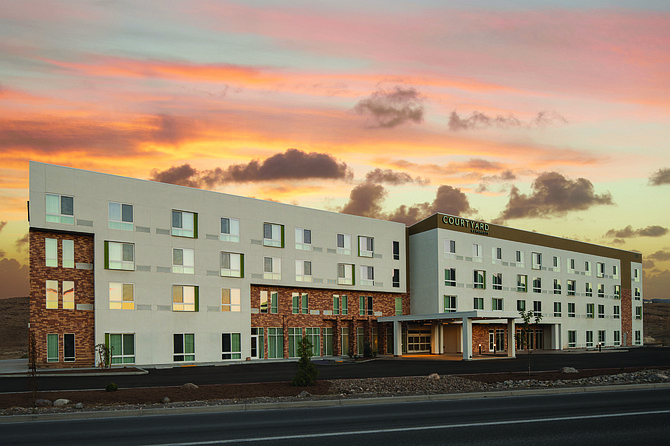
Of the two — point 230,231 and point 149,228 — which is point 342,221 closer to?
point 230,231

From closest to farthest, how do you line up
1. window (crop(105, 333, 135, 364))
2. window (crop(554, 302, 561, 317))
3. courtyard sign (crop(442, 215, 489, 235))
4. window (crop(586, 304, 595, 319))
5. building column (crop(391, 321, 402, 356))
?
window (crop(105, 333, 135, 364)) < building column (crop(391, 321, 402, 356)) < courtyard sign (crop(442, 215, 489, 235)) < window (crop(554, 302, 561, 317)) < window (crop(586, 304, 595, 319))

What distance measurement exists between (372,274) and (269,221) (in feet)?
39.0

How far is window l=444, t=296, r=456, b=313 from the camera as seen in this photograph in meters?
58.0

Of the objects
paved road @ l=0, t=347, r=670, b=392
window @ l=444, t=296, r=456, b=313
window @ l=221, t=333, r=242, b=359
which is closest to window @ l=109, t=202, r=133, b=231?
paved road @ l=0, t=347, r=670, b=392

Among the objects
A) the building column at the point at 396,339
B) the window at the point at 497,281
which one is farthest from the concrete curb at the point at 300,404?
the window at the point at 497,281

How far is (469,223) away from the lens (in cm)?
6153

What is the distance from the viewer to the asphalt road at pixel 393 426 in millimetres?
11125

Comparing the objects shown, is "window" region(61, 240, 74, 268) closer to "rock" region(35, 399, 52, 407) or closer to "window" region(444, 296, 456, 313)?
"rock" region(35, 399, 52, 407)

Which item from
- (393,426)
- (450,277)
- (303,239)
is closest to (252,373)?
(303,239)

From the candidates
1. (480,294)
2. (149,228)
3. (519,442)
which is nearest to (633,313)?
(480,294)

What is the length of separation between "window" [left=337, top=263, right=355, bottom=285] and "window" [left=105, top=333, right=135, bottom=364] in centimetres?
1856

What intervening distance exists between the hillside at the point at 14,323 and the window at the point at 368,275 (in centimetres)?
5258

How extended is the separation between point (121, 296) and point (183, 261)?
509 centimetres

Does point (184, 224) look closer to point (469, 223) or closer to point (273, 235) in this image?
point (273, 235)
